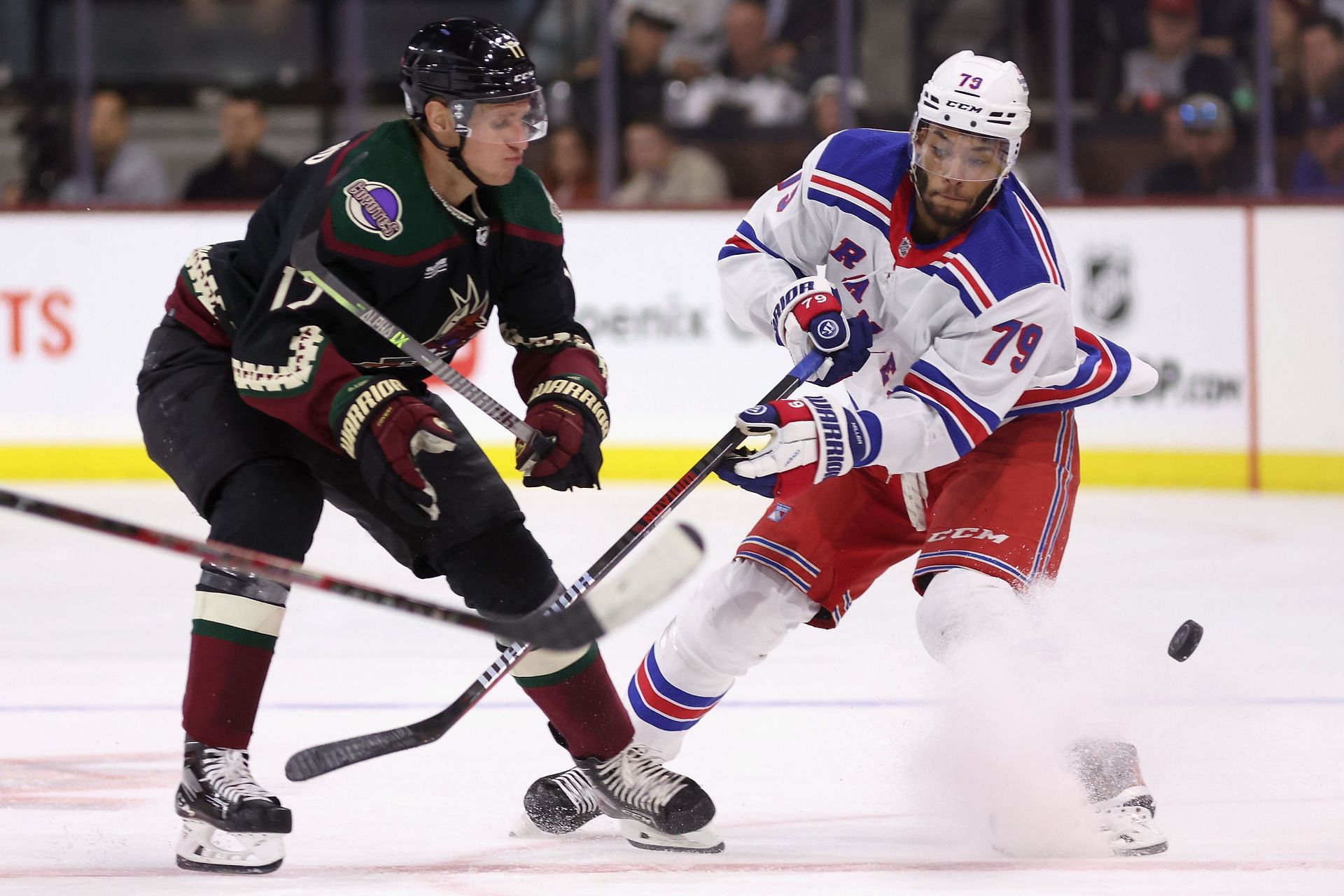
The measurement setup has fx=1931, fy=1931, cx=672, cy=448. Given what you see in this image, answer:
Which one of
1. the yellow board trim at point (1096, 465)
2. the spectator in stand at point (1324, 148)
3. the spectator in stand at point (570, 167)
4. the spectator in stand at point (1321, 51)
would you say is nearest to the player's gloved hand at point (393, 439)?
the yellow board trim at point (1096, 465)

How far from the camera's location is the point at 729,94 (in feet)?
24.3

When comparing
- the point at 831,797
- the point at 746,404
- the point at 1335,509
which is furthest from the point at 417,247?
the point at 1335,509

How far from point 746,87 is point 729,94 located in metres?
0.07

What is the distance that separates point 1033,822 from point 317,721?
147cm

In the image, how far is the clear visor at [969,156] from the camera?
2721 millimetres

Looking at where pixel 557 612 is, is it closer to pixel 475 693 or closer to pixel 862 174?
pixel 475 693

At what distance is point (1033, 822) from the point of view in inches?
103

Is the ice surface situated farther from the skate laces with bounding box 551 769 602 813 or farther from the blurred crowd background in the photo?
the blurred crowd background

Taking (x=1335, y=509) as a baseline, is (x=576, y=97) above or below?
above

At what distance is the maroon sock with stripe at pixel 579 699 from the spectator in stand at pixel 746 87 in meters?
4.87

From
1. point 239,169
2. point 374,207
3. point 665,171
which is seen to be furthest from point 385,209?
point 239,169

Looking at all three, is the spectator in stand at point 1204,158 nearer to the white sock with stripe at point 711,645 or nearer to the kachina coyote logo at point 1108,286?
the kachina coyote logo at point 1108,286

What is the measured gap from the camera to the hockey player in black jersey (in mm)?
2520

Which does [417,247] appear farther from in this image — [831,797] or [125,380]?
[125,380]
